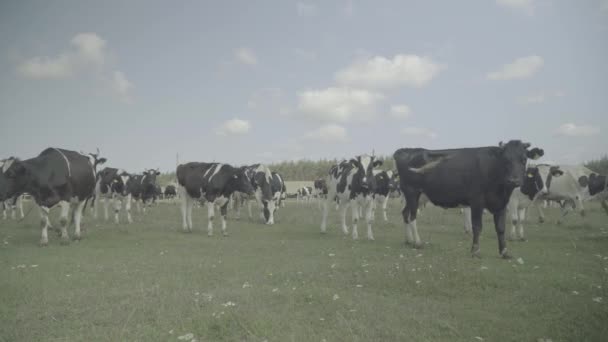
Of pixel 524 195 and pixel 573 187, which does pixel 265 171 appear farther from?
pixel 573 187

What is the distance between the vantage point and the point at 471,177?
11.7 metres

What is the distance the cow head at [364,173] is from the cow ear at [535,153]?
562 cm

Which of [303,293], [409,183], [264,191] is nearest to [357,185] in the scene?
[409,183]

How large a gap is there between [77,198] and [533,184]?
17846mm

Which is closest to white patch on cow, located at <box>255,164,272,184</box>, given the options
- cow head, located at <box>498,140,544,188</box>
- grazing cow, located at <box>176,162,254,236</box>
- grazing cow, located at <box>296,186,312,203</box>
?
grazing cow, located at <box>176,162,254,236</box>

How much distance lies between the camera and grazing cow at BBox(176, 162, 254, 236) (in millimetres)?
17812

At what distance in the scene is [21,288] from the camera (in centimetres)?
800

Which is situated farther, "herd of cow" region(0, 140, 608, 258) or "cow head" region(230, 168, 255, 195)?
"cow head" region(230, 168, 255, 195)

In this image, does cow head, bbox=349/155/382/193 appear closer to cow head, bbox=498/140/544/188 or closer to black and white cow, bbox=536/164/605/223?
cow head, bbox=498/140/544/188

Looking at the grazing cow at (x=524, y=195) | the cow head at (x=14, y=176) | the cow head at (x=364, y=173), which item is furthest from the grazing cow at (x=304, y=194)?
the cow head at (x=14, y=176)

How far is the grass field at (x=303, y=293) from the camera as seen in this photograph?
5621 mm

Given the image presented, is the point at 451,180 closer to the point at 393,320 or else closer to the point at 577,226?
the point at 393,320

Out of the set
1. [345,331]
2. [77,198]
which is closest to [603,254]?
[345,331]

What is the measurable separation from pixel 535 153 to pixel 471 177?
6.14 feet
